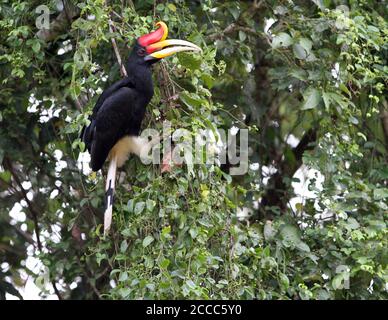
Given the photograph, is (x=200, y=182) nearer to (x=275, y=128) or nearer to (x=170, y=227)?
(x=170, y=227)

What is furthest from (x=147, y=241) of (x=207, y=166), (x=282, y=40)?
(x=282, y=40)

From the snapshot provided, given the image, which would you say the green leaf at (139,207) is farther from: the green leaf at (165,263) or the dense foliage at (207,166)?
the green leaf at (165,263)

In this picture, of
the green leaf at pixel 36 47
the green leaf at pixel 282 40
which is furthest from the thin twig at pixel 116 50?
the green leaf at pixel 282 40

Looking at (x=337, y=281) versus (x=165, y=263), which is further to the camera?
(x=337, y=281)

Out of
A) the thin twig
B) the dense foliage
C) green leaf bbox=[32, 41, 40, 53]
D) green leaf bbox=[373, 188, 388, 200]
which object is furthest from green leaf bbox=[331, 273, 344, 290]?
green leaf bbox=[32, 41, 40, 53]

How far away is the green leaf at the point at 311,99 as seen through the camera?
3.99 m

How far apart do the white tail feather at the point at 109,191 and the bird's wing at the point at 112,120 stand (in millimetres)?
64

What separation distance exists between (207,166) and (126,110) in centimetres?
61

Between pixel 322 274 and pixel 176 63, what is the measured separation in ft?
3.39

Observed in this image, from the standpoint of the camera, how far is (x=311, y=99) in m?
4.02

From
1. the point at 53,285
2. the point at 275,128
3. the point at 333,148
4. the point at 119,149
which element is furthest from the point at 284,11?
the point at 53,285

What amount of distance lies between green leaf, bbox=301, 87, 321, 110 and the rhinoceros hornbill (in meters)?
0.56

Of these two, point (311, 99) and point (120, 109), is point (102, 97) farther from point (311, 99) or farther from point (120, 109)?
point (311, 99)

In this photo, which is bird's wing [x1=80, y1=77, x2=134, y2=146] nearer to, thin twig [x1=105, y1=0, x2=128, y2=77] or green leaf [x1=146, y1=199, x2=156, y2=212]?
thin twig [x1=105, y1=0, x2=128, y2=77]
